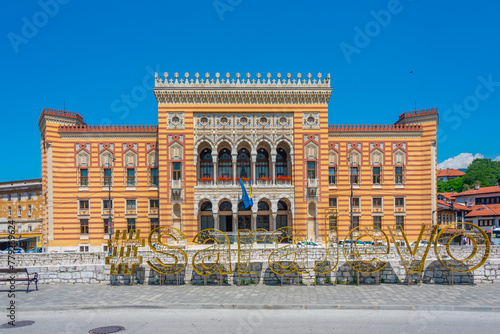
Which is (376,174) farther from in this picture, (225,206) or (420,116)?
(225,206)

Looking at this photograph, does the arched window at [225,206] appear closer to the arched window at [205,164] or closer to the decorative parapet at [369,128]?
the arched window at [205,164]

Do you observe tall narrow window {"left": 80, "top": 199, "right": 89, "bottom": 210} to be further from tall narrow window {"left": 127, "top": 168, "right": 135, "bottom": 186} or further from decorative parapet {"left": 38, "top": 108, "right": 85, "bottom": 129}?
decorative parapet {"left": 38, "top": 108, "right": 85, "bottom": 129}

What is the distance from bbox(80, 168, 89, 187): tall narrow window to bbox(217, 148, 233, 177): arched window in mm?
14519

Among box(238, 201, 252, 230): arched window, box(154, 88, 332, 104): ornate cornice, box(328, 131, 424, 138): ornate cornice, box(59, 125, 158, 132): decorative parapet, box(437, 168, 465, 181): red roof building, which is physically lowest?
box(238, 201, 252, 230): arched window

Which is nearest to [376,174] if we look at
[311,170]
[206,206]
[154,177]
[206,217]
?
[311,170]

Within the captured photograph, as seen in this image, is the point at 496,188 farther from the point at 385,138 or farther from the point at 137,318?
the point at 137,318

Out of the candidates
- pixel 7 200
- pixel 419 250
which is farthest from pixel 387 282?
pixel 7 200

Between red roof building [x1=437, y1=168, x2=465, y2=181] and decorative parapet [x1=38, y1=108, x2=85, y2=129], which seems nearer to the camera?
decorative parapet [x1=38, y1=108, x2=85, y2=129]

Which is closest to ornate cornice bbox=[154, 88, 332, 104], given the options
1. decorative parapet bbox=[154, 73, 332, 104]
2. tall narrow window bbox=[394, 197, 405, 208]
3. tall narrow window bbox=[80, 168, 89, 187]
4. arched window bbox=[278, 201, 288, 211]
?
decorative parapet bbox=[154, 73, 332, 104]

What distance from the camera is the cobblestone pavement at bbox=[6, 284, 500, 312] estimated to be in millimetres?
17172

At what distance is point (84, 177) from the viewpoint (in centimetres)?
4309

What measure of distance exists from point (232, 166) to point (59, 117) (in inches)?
792

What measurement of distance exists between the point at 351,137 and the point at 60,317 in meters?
35.8

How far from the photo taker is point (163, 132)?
4072 centimetres
